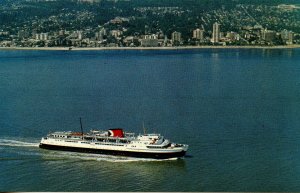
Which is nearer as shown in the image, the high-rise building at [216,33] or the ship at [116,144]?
the ship at [116,144]

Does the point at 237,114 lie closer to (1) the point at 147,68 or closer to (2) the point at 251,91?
(2) the point at 251,91

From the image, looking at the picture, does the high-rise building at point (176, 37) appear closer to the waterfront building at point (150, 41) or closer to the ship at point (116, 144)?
the waterfront building at point (150, 41)

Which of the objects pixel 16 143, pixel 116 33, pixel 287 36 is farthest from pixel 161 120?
pixel 116 33

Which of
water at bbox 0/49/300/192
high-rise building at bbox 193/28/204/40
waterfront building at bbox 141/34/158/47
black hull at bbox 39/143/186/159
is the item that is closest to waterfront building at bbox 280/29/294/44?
water at bbox 0/49/300/192

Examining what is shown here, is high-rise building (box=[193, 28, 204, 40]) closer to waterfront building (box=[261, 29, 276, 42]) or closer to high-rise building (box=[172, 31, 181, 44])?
high-rise building (box=[172, 31, 181, 44])

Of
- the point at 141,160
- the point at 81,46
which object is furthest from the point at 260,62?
the point at 141,160

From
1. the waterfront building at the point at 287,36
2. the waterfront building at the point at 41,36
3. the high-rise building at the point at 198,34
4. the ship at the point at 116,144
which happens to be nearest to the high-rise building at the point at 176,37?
the high-rise building at the point at 198,34

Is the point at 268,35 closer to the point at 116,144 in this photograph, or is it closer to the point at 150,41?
the point at 150,41
